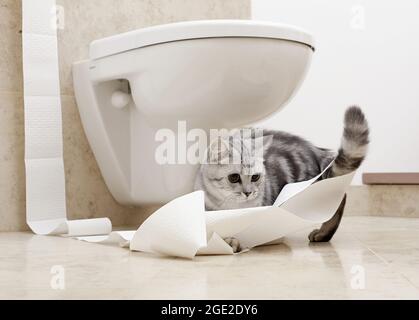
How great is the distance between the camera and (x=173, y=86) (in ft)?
5.16

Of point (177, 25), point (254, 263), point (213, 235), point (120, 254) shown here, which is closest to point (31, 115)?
point (177, 25)

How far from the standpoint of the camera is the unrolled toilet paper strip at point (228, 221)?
114 centimetres

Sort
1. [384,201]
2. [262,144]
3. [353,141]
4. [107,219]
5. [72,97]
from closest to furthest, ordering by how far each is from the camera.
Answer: [353,141]
[262,144]
[107,219]
[72,97]
[384,201]

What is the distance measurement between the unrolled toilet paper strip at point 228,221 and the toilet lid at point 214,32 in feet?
1.26

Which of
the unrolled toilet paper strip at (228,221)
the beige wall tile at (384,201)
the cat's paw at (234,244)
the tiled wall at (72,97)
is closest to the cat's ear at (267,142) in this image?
the unrolled toilet paper strip at (228,221)

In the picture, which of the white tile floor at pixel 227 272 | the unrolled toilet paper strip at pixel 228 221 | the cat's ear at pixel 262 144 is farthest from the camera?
the cat's ear at pixel 262 144

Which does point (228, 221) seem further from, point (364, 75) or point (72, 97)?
point (364, 75)

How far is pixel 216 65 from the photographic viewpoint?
1.49m

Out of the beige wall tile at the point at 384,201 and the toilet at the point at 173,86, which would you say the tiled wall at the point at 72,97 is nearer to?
the toilet at the point at 173,86

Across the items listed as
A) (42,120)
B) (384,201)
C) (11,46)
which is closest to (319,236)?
(42,120)

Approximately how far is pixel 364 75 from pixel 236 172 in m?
1.31

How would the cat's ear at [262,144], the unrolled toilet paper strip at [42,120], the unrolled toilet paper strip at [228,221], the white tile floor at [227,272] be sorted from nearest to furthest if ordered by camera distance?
the white tile floor at [227,272] < the unrolled toilet paper strip at [228,221] < the cat's ear at [262,144] < the unrolled toilet paper strip at [42,120]

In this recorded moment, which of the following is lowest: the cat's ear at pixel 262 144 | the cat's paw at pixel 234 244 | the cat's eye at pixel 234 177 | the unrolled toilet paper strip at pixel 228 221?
the cat's paw at pixel 234 244
